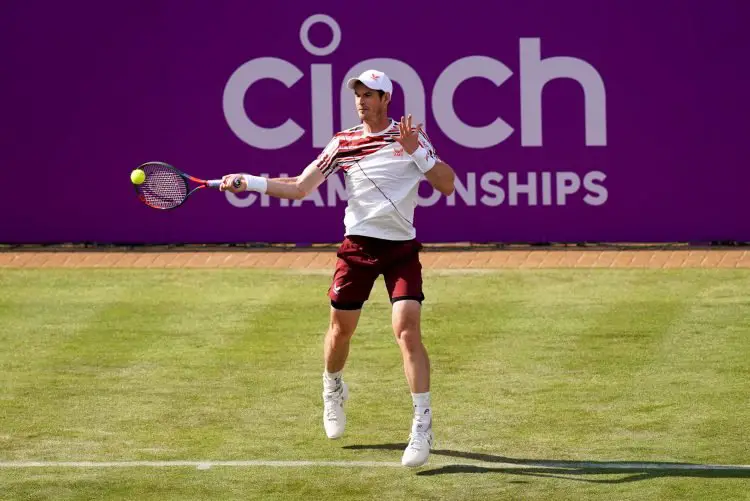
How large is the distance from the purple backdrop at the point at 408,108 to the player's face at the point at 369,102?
746 cm

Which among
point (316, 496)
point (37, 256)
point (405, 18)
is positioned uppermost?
point (405, 18)

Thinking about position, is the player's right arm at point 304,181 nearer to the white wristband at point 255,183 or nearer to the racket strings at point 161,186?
the white wristband at point 255,183

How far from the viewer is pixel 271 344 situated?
38.4 feet

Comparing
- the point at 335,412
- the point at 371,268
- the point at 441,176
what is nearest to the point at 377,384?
the point at 335,412

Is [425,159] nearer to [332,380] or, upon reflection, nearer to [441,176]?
[441,176]

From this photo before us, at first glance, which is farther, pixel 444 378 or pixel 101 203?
pixel 101 203

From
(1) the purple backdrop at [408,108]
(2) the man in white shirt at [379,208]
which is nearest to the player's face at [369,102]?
(2) the man in white shirt at [379,208]

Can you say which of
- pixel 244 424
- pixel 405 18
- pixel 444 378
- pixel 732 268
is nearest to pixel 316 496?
pixel 244 424

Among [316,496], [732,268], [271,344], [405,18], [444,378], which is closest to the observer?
[316,496]

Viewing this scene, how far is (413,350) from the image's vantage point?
841cm

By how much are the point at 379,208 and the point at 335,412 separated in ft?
3.78

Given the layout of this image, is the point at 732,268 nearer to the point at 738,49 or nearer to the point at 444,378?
the point at 738,49

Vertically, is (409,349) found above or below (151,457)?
above

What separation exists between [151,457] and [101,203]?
8.46 metres
